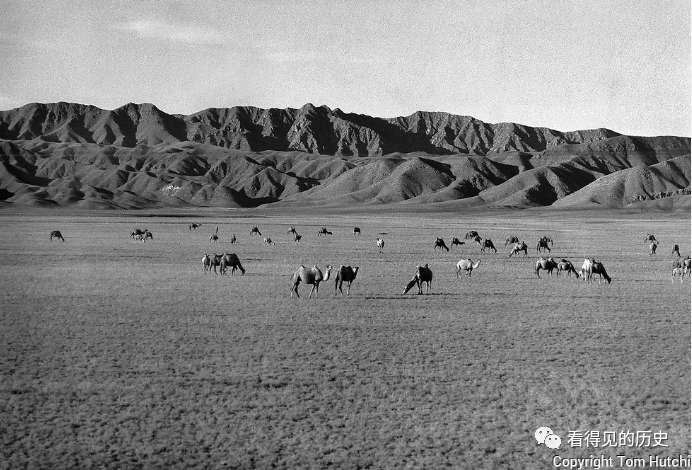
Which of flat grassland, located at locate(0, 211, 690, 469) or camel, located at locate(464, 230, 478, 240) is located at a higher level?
camel, located at locate(464, 230, 478, 240)

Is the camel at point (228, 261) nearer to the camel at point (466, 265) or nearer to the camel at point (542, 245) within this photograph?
the camel at point (466, 265)

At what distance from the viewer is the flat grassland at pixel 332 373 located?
36.9 feet

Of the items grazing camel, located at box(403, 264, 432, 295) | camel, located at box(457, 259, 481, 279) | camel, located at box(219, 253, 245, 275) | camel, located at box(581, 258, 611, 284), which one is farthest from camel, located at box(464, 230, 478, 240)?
grazing camel, located at box(403, 264, 432, 295)

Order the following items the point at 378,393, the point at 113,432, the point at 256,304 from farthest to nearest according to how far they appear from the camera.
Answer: the point at 256,304, the point at 378,393, the point at 113,432

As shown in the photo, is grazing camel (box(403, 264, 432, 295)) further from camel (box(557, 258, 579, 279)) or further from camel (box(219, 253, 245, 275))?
camel (box(219, 253, 245, 275))

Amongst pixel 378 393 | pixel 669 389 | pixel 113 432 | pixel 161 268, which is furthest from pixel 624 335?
pixel 161 268

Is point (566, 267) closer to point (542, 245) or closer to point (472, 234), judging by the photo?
point (542, 245)

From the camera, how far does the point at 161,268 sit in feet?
129

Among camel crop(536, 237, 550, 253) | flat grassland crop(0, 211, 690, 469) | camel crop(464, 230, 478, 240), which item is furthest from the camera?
camel crop(464, 230, 478, 240)

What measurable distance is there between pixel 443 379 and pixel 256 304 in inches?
460

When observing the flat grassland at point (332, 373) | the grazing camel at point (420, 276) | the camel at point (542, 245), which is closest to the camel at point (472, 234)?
the camel at point (542, 245)

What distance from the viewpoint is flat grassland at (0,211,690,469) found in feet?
36.9

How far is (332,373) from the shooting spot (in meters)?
15.7

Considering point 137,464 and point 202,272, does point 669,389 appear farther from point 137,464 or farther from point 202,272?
point 202,272
